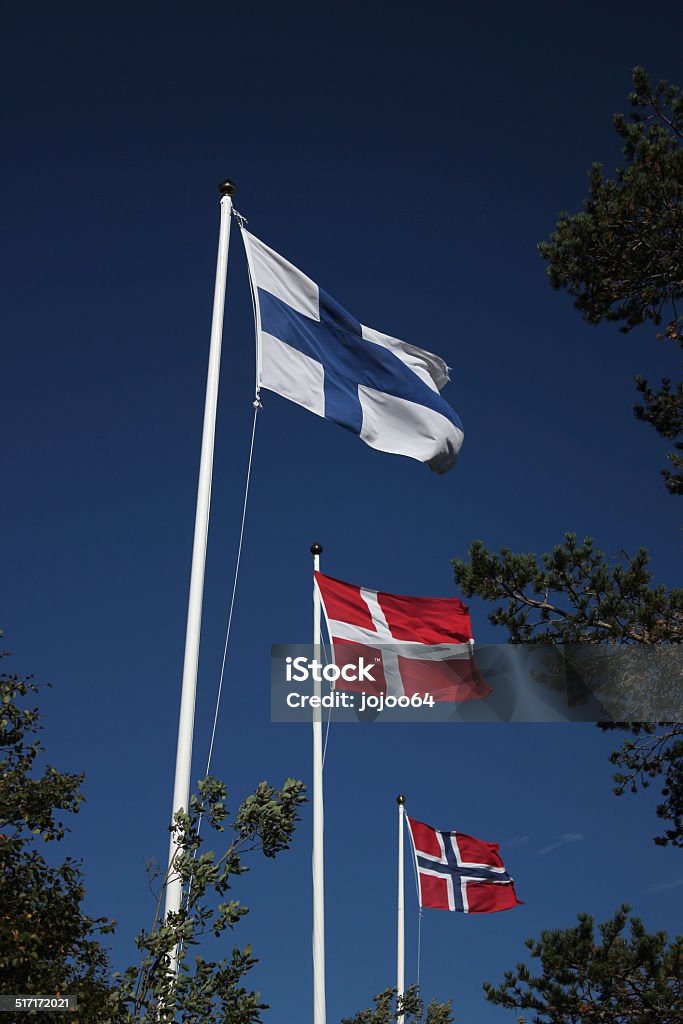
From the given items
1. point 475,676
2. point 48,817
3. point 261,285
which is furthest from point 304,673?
point 48,817

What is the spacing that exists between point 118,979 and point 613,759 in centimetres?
1062

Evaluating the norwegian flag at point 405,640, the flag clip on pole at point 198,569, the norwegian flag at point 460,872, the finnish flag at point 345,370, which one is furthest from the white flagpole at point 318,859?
the norwegian flag at point 460,872

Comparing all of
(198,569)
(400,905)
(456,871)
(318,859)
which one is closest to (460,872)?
(456,871)

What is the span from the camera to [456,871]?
2273 centimetres

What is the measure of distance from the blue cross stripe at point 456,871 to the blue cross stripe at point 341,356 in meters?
13.3

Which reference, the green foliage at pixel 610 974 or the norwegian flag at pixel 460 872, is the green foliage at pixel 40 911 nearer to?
the green foliage at pixel 610 974

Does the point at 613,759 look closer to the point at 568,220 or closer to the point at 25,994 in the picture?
the point at 568,220

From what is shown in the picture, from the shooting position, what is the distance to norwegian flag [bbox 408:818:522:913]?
22375 millimetres

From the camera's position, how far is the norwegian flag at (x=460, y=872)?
22375 millimetres

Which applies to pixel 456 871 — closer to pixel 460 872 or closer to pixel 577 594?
pixel 460 872

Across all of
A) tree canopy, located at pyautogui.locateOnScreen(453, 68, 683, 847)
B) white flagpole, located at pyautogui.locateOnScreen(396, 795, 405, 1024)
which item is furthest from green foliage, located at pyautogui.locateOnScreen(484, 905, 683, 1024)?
white flagpole, located at pyautogui.locateOnScreen(396, 795, 405, 1024)

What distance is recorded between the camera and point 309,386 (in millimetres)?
10789

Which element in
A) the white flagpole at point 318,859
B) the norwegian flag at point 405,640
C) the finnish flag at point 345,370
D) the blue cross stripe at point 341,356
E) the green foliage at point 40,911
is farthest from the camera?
the norwegian flag at point 405,640

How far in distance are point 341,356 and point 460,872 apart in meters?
15.1
